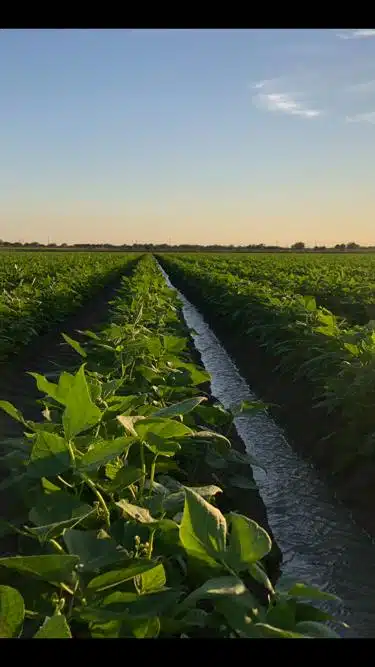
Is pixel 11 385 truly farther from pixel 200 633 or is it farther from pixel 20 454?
pixel 200 633

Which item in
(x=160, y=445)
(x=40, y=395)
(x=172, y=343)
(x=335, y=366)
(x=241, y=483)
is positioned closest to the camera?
(x=160, y=445)

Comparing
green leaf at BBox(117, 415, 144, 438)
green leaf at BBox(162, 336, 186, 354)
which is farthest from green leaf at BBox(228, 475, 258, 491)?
green leaf at BBox(162, 336, 186, 354)

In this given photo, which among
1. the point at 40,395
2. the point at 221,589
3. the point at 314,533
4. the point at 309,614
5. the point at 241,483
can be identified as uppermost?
→ the point at 221,589

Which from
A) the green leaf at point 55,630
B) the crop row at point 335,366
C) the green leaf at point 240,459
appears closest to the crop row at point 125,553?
the green leaf at point 55,630

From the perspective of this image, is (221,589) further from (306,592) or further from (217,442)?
(217,442)

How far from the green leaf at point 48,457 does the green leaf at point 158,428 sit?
23 cm

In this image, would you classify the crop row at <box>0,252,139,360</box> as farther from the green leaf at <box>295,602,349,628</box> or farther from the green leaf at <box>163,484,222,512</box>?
the green leaf at <box>295,602,349,628</box>

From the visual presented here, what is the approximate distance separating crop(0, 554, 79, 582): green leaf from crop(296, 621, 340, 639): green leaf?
0.46 metres

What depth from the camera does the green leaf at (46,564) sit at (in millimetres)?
1351

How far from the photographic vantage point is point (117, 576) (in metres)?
1.44

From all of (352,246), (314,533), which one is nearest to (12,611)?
(314,533)

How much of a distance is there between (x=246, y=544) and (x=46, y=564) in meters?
0.41
